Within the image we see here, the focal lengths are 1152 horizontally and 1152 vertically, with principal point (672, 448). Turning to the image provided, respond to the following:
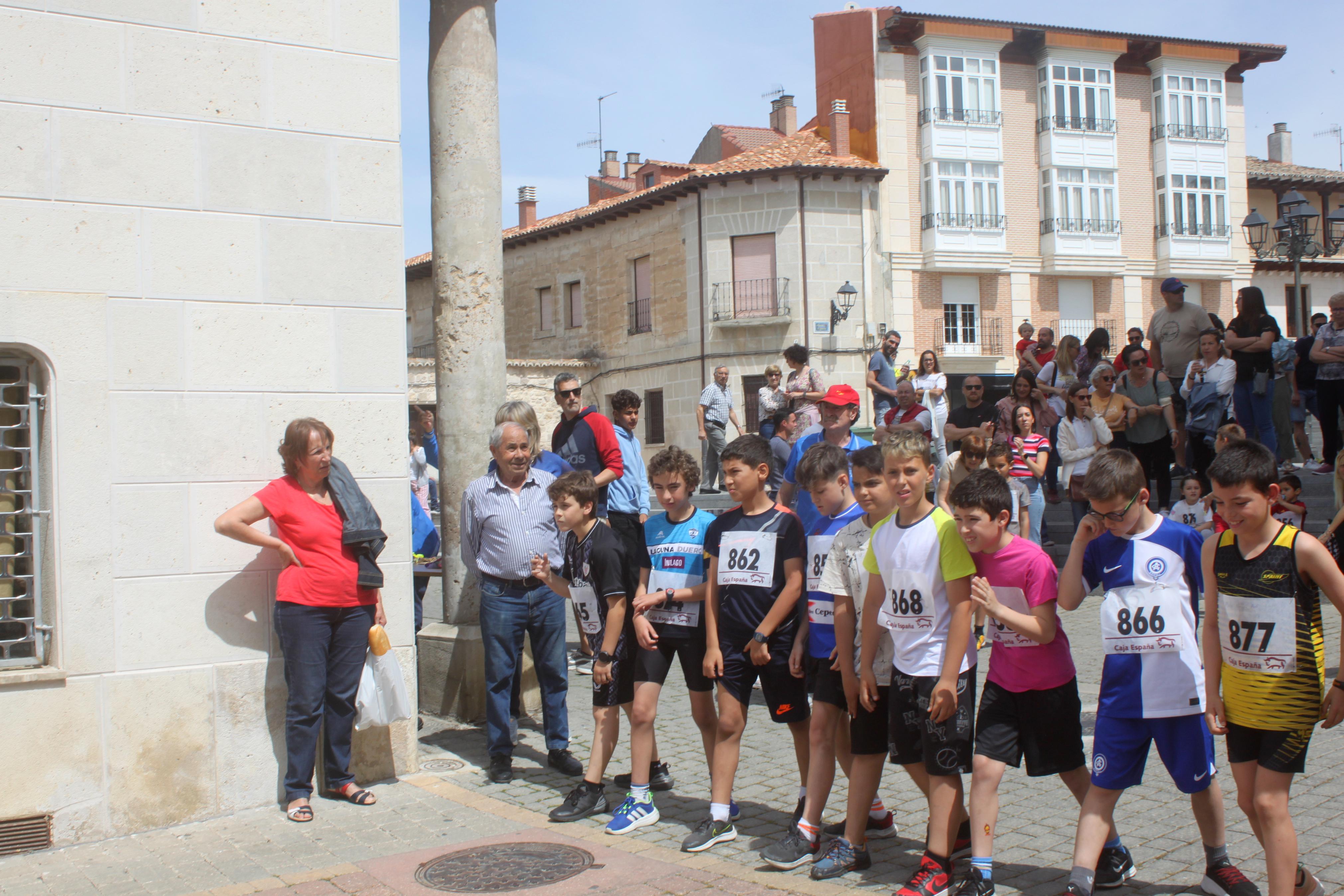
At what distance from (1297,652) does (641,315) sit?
3123cm

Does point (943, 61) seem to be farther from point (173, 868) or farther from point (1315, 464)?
point (173, 868)

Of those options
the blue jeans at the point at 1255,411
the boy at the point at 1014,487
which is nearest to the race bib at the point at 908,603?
the boy at the point at 1014,487

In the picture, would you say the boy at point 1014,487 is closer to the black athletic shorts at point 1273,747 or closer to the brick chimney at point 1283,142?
the black athletic shorts at point 1273,747

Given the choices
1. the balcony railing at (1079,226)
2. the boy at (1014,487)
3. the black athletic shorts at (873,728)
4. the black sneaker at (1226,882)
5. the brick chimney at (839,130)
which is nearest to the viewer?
the black sneaker at (1226,882)

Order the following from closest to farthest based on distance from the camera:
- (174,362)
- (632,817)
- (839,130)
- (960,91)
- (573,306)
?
(632,817) → (174,362) → (839,130) → (960,91) → (573,306)

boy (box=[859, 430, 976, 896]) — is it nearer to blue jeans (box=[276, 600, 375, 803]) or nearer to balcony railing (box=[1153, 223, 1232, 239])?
blue jeans (box=[276, 600, 375, 803])

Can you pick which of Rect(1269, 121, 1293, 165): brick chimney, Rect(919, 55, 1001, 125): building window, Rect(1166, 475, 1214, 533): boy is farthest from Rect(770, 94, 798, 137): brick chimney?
Rect(1166, 475, 1214, 533): boy

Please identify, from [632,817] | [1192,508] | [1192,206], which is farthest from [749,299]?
[632,817]

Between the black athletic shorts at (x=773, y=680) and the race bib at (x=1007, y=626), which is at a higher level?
the race bib at (x=1007, y=626)

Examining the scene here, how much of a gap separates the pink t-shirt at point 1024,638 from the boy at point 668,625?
1.38 m

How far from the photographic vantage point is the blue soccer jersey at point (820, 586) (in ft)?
15.5

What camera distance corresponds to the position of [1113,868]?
4086 millimetres

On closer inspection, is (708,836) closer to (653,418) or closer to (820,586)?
(820,586)

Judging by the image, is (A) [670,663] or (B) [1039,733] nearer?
(B) [1039,733]
